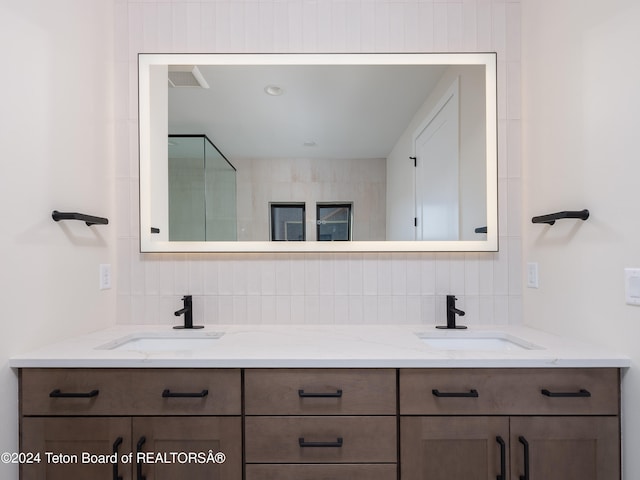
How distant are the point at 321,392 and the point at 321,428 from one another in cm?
12

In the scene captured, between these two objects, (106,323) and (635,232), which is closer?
(635,232)

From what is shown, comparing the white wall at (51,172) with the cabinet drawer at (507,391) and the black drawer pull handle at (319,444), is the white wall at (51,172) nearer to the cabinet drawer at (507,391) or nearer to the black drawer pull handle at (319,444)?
the black drawer pull handle at (319,444)

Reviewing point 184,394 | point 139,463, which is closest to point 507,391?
point 184,394

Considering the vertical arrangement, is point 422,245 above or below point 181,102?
below

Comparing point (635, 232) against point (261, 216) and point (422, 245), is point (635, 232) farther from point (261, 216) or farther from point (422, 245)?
point (261, 216)

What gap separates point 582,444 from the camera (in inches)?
44.7

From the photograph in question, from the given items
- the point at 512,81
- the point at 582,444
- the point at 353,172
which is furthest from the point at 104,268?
the point at 512,81

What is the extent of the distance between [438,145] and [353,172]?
417 millimetres

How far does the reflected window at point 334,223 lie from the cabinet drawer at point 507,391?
0.72 metres

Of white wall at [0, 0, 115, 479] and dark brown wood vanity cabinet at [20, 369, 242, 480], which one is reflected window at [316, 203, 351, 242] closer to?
dark brown wood vanity cabinet at [20, 369, 242, 480]

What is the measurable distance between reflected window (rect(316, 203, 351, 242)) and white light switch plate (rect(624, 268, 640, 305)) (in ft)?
3.32

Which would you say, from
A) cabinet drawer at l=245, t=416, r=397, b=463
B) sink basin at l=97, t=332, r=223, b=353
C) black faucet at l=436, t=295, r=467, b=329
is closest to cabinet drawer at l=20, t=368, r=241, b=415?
cabinet drawer at l=245, t=416, r=397, b=463

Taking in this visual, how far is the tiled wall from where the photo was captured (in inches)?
65.8

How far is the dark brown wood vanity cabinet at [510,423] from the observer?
3.71 feet
